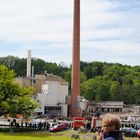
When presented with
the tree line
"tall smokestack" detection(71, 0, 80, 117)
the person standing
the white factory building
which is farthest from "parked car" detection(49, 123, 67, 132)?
the tree line

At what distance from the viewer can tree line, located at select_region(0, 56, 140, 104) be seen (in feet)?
503

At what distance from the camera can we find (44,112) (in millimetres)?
109062

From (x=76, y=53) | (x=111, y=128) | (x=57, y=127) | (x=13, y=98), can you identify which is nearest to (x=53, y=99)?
(x=76, y=53)

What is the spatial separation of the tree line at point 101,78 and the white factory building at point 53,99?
3933 cm

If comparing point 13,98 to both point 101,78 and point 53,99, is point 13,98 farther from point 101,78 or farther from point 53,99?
point 101,78

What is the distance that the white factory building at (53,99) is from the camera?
107 m

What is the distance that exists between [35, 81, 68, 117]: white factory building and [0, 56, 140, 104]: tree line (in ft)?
129

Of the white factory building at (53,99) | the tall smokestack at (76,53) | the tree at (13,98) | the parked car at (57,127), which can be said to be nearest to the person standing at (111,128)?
the parked car at (57,127)

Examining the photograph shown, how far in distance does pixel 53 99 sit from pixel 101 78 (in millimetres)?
61142

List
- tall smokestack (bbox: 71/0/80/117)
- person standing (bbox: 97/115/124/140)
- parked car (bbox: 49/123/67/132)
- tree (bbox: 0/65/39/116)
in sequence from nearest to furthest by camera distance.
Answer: person standing (bbox: 97/115/124/140) < parked car (bbox: 49/123/67/132) < tree (bbox: 0/65/39/116) < tall smokestack (bbox: 71/0/80/117)

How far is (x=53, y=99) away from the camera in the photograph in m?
111

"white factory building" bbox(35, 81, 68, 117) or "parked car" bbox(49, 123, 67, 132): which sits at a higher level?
"white factory building" bbox(35, 81, 68, 117)

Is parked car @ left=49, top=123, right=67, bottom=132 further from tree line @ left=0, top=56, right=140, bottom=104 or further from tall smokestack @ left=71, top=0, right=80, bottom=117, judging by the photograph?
tree line @ left=0, top=56, right=140, bottom=104

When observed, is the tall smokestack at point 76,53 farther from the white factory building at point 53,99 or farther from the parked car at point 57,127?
the parked car at point 57,127
